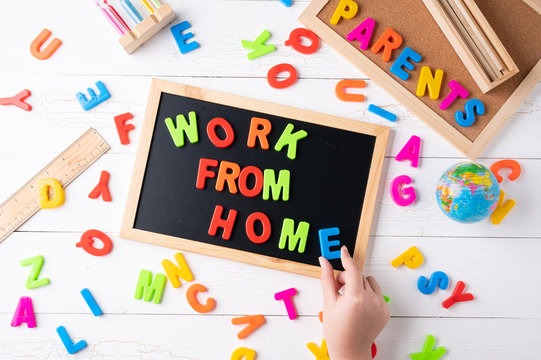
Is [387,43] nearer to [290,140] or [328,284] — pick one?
[290,140]

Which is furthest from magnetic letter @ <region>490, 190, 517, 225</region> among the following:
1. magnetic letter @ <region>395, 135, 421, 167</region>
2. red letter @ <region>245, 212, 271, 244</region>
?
red letter @ <region>245, 212, 271, 244</region>

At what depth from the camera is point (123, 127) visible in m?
1.21

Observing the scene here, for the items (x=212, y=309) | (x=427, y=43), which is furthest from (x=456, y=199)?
(x=212, y=309)

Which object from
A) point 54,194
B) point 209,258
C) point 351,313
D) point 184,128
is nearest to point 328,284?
point 351,313

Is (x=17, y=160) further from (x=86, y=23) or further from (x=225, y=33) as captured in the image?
(x=225, y=33)

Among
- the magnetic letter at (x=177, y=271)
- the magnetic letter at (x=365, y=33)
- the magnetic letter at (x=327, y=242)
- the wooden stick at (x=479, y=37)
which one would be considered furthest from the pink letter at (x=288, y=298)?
the wooden stick at (x=479, y=37)

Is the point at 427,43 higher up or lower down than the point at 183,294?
higher up

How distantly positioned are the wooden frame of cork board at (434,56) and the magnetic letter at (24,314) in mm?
1011

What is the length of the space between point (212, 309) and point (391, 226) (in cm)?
51

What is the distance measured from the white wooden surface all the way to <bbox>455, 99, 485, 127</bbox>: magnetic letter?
7 centimetres

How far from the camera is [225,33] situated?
1.24 m

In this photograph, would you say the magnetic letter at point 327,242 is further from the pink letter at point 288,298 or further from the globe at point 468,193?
the globe at point 468,193

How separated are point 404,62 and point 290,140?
0.36 m

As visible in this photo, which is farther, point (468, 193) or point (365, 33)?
point (365, 33)
